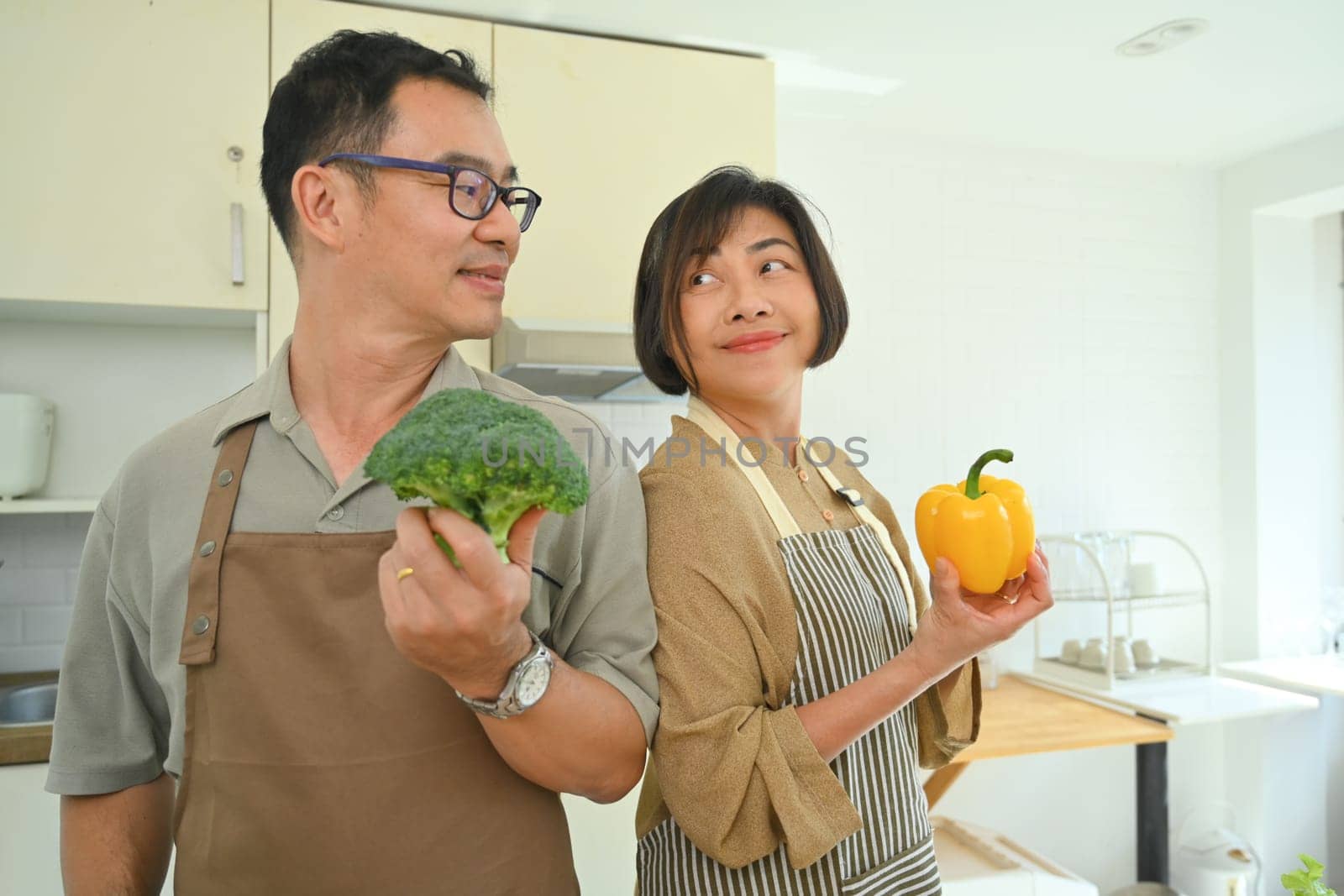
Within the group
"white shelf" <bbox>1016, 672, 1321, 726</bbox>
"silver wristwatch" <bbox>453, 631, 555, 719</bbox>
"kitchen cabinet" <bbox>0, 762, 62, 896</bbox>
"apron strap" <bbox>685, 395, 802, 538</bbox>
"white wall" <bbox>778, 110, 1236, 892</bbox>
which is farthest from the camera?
"white wall" <bbox>778, 110, 1236, 892</bbox>

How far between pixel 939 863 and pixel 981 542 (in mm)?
1748

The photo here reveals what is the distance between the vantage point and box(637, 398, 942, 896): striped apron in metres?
1.10

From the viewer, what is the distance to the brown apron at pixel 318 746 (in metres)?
0.93

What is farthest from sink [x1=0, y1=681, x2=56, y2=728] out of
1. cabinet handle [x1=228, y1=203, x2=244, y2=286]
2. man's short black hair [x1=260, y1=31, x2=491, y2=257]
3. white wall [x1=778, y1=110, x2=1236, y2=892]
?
white wall [x1=778, y1=110, x2=1236, y2=892]

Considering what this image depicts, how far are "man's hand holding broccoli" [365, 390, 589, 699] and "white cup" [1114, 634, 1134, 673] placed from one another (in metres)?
2.74

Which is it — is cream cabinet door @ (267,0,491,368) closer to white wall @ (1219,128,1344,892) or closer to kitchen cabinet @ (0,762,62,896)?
kitchen cabinet @ (0,762,62,896)

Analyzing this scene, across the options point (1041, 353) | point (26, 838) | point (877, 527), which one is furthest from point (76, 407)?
point (1041, 353)

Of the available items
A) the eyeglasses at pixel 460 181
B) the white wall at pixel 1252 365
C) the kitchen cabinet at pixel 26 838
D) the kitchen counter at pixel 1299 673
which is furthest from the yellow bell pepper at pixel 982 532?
the white wall at pixel 1252 365

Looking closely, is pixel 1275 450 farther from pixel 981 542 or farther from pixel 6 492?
pixel 6 492

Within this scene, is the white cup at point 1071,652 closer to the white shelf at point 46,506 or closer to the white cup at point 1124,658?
the white cup at point 1124,658

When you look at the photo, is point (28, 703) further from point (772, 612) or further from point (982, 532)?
point (982, 532)

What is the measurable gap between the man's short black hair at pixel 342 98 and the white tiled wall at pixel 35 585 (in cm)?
188

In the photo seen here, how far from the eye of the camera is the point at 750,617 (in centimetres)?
107

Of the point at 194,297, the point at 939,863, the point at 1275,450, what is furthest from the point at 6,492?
the point at 1275,450
